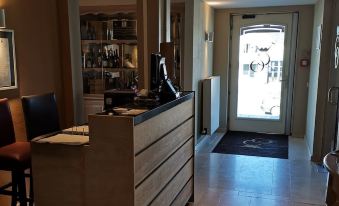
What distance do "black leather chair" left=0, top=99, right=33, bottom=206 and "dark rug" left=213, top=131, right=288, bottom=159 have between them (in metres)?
3.45

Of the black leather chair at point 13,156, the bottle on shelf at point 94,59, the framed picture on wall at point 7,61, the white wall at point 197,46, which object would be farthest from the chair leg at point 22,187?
the bottle on shelf at point 94,59

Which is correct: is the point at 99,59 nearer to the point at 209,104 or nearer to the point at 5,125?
the point at 209,104

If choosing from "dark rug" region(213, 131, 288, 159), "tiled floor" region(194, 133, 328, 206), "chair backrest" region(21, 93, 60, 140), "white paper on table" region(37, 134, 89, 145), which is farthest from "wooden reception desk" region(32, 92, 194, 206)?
"dark rug" region(213, 131, 288, 159)

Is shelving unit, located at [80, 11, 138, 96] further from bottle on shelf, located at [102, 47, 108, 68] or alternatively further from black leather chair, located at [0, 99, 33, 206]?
black leather chair, located at [0, 99, 33, 206]

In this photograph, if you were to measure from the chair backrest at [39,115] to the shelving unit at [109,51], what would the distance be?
9.64 feet

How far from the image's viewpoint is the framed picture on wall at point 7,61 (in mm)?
2943

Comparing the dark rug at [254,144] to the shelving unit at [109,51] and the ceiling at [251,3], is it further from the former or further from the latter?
the ceiling at [251,3]

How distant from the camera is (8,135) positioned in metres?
2.73

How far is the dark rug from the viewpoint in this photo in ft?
17.9

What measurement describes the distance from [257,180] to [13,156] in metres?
2.97

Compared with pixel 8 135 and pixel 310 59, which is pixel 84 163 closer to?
pixel 8 135

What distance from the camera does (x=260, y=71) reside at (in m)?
6.61

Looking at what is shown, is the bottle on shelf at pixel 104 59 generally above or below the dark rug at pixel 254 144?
above

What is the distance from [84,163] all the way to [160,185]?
701 millimetres
